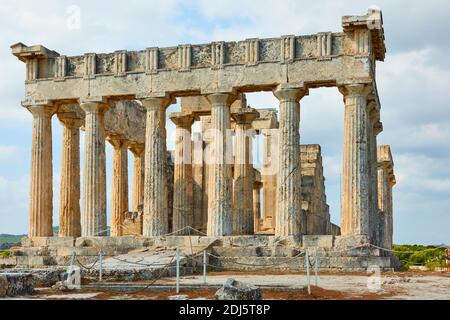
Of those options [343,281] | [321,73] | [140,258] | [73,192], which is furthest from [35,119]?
[343,281]

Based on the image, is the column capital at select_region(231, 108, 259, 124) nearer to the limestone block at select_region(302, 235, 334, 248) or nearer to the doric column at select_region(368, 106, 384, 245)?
the doric column at select_region(368, 106, 384, 245)

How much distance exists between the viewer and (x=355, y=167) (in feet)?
99.1

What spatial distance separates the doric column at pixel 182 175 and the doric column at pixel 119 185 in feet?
16.2

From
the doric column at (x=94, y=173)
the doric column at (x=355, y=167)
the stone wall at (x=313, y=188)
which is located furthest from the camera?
the stone wall at (x=313, y=188)

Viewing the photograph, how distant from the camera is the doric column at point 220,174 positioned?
32000mm

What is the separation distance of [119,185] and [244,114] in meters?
9.20

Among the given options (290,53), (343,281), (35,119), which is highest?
(290,53)

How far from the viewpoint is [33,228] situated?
114 ft

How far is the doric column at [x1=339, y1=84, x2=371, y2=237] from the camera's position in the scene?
98.4ft

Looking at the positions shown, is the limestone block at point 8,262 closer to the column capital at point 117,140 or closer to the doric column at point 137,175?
the column capital at point 117,140

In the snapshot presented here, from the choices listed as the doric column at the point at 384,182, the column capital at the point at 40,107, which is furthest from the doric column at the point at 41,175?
the doric column at the point at 384,182

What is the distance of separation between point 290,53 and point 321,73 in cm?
167

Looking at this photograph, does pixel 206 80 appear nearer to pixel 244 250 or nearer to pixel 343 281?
pixel 244 250
